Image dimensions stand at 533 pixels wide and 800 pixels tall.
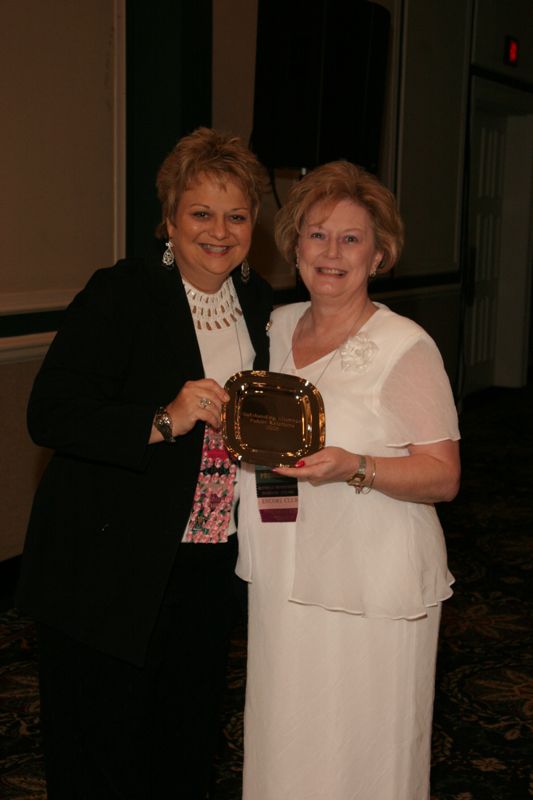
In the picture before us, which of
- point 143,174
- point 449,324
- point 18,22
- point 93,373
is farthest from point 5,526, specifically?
point 449,324

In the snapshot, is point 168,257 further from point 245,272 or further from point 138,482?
point 138,482

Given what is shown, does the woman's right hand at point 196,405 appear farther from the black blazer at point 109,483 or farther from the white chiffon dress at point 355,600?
the white chiffon dress at point 355,600

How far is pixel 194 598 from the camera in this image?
2.31 meters

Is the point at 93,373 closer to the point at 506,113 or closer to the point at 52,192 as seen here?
the point at 52,192

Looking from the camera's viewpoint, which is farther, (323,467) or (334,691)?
(334,691)

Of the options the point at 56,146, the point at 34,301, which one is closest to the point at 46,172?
the point at 56,146

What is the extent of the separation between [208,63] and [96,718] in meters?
3.36

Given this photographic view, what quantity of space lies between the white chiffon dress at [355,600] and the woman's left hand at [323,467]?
0.14m

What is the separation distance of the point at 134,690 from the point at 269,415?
69 centimetres

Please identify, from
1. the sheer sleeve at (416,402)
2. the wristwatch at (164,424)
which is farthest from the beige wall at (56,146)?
the sheer sleeve at (416,402)

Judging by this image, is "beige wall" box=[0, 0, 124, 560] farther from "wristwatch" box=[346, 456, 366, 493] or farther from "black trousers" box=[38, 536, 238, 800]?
"wristwatch" box=[346, 456, 366, 493]

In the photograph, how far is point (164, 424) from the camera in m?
2.04

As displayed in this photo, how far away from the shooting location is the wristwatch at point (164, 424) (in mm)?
2037

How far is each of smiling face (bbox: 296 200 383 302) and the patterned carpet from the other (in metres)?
1.48
